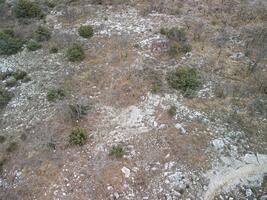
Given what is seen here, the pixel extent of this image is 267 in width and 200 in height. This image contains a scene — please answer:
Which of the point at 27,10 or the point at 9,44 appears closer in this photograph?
the point at 9,44

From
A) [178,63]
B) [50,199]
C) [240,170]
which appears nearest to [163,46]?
[178,63]

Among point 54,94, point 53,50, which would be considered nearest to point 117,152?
point 54,94

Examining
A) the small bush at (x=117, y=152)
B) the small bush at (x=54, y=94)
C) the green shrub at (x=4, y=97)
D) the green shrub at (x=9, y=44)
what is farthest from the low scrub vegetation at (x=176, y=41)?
the green shrub at (x=4, y=97)

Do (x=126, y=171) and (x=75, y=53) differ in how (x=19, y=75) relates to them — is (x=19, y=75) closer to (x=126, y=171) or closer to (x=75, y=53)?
(x=75, y=53)

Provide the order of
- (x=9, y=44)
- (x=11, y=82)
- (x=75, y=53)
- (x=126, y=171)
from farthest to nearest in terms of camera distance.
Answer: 1. (x=9, y=44)
2. (x=75, y=53)
3. (x=11, y=82)
4. (x=126, y=171)

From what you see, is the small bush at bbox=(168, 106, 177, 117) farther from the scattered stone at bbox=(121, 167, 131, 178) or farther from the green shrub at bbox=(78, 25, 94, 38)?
the green shrub at bbox=(78, 25, 94, 38)

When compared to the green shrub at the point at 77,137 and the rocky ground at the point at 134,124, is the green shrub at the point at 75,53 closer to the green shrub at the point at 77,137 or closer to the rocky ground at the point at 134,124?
the rocky ground at the point at 134,124

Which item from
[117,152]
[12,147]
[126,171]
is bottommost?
[126,171]

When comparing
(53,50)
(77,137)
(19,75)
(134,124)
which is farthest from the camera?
(53,50)
